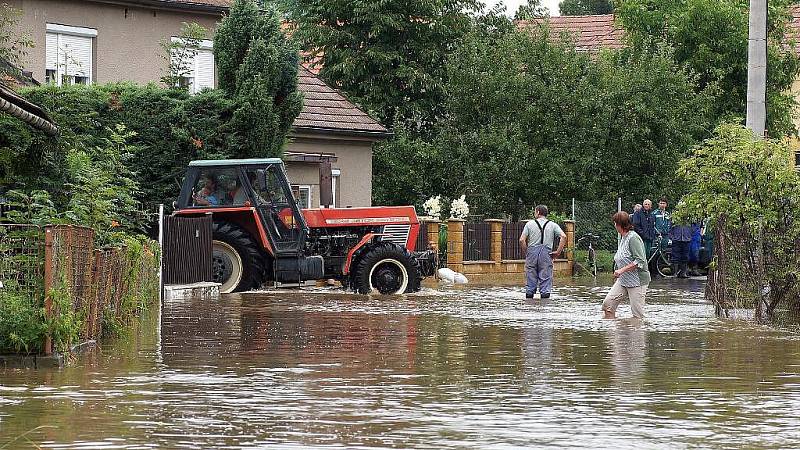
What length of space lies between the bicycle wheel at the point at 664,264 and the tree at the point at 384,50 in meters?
11.0

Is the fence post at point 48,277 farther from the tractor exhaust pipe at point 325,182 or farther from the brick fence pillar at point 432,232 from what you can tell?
the tractor exhaust pipe at point 325,182

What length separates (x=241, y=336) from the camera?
1758cm

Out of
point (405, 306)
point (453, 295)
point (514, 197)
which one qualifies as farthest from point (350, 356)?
point (514, 197)

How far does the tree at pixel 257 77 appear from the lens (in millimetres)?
31125

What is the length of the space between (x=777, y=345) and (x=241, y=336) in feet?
19.3

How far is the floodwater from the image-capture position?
9.70 metres

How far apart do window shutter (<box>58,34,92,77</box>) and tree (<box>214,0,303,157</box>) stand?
337 cm

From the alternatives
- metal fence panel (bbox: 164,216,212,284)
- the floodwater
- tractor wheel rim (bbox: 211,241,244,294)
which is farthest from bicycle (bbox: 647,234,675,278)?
the floodwater

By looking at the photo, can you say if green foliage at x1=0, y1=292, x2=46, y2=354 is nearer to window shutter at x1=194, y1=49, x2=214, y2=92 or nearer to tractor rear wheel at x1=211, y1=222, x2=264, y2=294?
tractor rear wheel at x1=211, y1=222, x2=264, y2=294

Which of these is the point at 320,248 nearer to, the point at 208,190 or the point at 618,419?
the point at 208,190

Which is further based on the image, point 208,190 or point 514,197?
point 514,197

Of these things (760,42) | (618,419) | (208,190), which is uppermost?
(760,42)

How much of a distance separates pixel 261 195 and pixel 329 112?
12415 mm

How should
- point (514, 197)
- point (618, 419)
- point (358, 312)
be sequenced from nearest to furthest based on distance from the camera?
point (618, 419) → point (358, 312) → point (514, 197)
